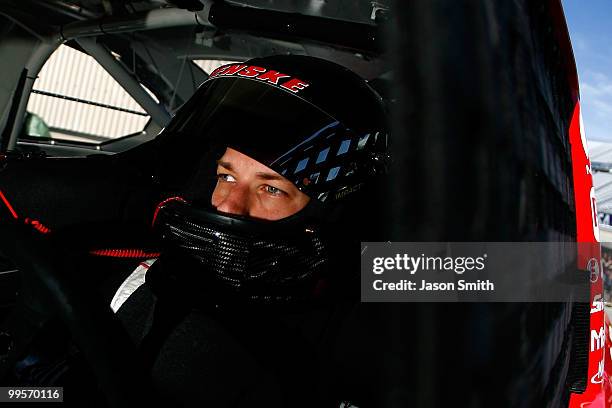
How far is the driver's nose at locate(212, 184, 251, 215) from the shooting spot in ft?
3.78

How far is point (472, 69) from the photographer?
0.35 m

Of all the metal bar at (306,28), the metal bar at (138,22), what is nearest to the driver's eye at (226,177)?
the metal bar at (306,28)

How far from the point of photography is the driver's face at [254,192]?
3.80ft

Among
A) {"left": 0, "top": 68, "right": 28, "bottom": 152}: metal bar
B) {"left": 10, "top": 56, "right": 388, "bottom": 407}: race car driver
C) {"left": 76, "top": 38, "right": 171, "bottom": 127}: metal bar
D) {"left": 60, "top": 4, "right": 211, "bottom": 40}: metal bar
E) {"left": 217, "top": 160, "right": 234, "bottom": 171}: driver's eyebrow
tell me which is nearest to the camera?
{"left": 10, "top": 56, "right": 388, "bottom": 407}: race car driver

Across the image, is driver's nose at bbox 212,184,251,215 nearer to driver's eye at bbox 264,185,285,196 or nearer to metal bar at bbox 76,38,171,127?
driver's eye at bbox 264,185,285,196

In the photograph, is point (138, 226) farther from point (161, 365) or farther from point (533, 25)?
point (533, 25)

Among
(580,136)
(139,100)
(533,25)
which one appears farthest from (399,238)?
(139,100)

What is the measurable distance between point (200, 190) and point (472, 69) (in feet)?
3.89

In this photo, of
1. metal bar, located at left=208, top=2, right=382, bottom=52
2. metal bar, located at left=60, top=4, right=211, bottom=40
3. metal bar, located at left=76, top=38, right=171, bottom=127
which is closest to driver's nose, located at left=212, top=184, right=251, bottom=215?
metal bar, located at left=208, top=2, right=382, bottom=52

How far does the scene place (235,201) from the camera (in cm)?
118

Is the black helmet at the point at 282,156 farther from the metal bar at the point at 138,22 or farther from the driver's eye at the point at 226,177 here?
the metal bar at the point at 138,22

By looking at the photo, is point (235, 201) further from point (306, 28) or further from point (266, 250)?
point (306, 28)

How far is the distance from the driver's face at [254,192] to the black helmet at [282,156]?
43 mm

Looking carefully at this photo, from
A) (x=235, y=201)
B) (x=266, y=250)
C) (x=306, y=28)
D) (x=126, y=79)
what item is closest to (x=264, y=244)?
(x=266, y=250)
